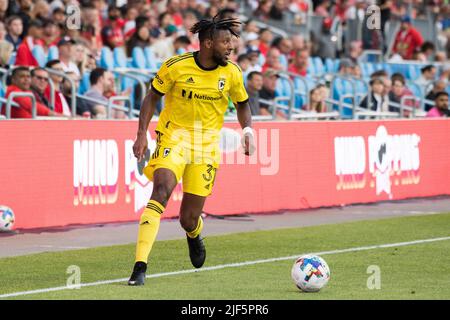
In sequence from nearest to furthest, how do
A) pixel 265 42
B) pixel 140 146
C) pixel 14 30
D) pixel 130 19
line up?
pixel 140 146
pixel 14 30
pixel 130 19
pixel 265 42

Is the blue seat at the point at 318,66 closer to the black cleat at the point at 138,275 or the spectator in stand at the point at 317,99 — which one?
the spectator in stand at the point at 317,99

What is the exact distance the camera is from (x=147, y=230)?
412 inches

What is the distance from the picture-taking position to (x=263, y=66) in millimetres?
23328

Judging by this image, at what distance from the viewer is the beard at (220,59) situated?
35.9ft

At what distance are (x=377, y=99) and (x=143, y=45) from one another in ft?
15.2

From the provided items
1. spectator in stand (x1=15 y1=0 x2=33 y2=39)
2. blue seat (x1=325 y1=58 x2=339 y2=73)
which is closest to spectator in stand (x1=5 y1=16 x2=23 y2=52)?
spectator in stand (x1=15 y1=0 x2=33 y2=39)

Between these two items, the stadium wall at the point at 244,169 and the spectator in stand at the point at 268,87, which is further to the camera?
the spectator in stand at the point at 268,87

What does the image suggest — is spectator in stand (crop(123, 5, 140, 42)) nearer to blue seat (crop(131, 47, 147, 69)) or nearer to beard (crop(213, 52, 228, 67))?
blue seat (crop(131, 47, 147, 69))

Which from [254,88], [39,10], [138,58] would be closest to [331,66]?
[138,58]

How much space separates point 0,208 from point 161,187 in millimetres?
4511

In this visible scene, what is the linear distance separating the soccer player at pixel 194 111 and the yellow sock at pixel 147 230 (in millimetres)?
236

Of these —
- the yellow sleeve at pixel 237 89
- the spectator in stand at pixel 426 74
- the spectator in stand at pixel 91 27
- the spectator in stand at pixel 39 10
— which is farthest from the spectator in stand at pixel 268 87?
the yellow sleeve at pixel 237 89

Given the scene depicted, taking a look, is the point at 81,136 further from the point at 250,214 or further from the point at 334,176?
the point at 334,176

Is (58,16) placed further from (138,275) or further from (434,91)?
(138,275)
